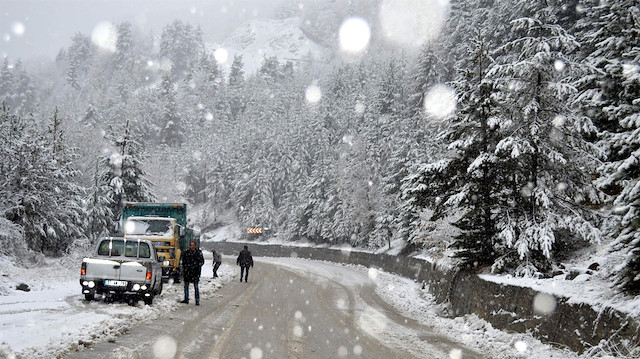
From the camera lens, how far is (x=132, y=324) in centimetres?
1104

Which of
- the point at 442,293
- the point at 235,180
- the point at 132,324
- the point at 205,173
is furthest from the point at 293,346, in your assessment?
the point at 205,173

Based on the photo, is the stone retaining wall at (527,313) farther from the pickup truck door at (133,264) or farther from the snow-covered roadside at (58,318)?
the pickup truck door at (133,264)

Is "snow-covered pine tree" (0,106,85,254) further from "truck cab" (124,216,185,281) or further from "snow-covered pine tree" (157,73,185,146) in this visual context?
"snow-covered pine tree" (157,73,185,146)

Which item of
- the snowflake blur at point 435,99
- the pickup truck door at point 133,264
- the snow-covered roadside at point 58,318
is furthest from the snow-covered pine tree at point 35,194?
the snowflake blur at point 435,99

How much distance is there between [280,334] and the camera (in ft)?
35.0

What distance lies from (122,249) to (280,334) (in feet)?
21.9

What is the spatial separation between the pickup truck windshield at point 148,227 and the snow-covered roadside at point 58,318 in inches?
130

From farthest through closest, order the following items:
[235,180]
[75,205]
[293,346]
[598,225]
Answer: [235,180]
[75,205]
[598,225]
[293,346]

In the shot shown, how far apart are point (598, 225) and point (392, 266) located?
68.4ft

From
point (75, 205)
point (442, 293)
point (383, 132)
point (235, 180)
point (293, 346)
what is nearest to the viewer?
point (293, 346)

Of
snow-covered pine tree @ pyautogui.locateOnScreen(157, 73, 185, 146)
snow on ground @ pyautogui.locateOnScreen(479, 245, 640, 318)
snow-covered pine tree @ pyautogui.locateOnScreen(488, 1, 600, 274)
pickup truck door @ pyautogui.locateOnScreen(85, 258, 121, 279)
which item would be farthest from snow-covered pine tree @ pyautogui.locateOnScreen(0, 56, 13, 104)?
snow on ground @ pyautogui.locateOnScreen(479, 245, 640, 318)

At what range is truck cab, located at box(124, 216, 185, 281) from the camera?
20828 millimetres

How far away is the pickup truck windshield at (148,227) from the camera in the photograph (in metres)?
20.9

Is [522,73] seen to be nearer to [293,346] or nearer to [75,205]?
[293,346]
